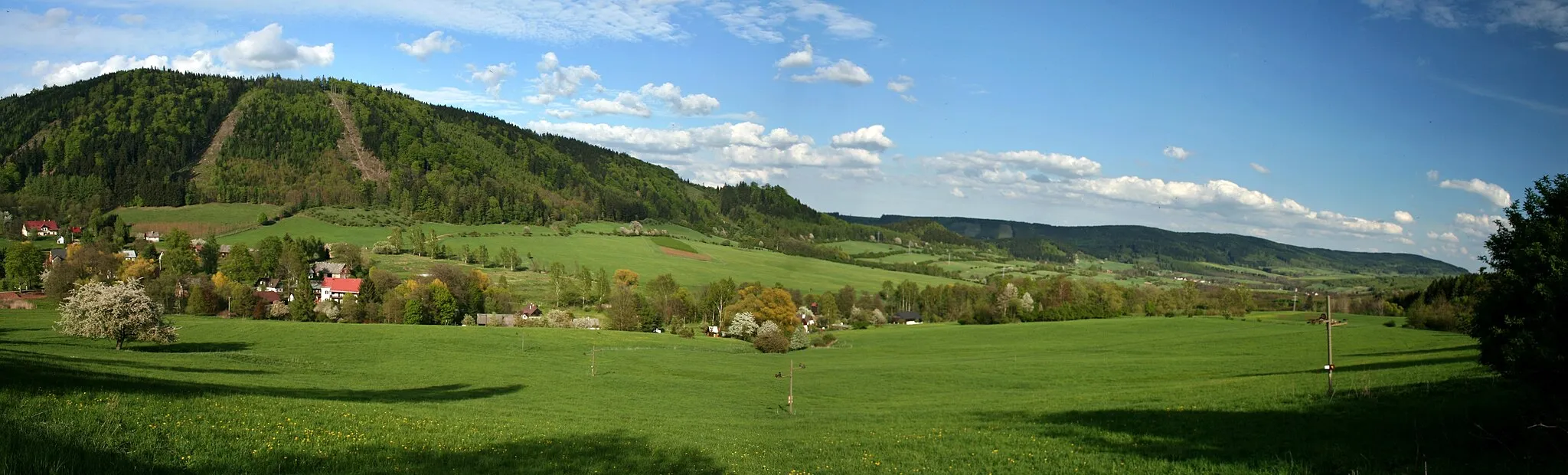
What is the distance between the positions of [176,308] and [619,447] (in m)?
94.3

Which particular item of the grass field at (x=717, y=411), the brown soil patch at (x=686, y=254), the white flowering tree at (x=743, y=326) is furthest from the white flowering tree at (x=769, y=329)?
the brown soil patch at (x=686, y=254)

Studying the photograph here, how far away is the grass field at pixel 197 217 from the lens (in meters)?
148

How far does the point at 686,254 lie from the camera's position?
6407 inches

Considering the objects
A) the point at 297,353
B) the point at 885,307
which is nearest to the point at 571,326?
the point at 297,353

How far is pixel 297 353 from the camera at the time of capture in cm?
5475

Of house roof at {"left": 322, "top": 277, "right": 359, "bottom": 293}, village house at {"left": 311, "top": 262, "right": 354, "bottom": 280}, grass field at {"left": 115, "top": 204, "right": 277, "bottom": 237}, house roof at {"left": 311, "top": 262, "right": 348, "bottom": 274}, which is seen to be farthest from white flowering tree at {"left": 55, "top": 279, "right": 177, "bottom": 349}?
grass field at {"left": 115, "top": 204, "right": 277, "bottom": 237}

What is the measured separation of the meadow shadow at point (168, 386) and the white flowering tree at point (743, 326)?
156 feet

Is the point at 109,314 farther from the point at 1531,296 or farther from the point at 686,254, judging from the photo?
the point at 686,254

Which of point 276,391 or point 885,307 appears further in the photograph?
point 885,307

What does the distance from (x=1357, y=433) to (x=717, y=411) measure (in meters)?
25.7

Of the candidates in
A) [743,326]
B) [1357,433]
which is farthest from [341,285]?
[1357,433]

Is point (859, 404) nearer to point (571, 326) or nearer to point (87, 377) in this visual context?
point (87, 377)

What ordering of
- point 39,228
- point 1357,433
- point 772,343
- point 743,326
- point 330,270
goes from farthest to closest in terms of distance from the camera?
point 39,228, point 330,270, point 743,326, point 772,343, point 1357,433

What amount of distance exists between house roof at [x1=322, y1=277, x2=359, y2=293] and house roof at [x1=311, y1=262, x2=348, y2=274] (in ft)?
28.9
